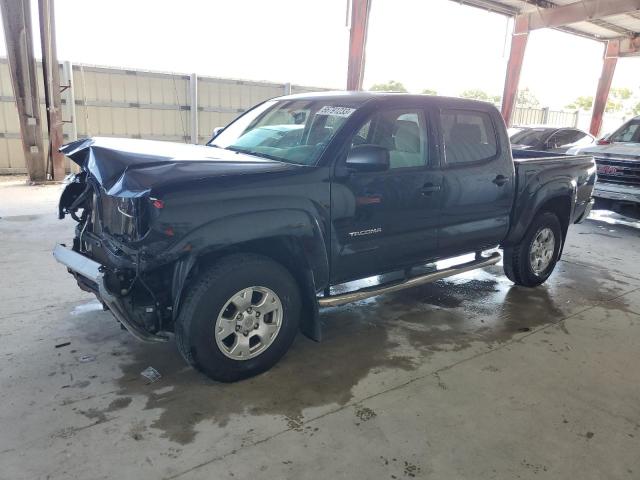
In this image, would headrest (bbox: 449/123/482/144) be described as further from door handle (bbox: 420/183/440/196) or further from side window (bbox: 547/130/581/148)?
side window (bbox: 547/130/581/148)

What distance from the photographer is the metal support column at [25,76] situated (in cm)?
876

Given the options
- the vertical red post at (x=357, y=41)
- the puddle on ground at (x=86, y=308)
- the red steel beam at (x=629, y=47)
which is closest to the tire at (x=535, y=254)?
the puddle on ground at (x=86, y=308)

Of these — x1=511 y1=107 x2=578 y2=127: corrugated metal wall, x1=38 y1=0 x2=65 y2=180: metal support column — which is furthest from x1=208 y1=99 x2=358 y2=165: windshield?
x1=511 y1=107 x2=578 y2=127: corrugated metal wall

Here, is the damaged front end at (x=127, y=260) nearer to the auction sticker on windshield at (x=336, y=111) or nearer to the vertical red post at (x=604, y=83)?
the auction sticker on windshield at (x=336, y=111)

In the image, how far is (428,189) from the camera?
3701mm

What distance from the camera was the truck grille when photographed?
7711mm

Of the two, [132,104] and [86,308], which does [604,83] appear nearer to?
[132,104]

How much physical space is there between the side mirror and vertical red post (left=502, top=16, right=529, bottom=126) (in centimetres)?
1490

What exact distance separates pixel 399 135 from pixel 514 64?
1513 centimetres

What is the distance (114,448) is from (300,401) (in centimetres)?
102

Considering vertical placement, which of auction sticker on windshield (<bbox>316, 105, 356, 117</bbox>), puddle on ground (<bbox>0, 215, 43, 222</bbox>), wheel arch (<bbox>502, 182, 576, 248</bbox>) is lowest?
puddle on ground (<bbox>0, 215, 43, 222</bbox>)

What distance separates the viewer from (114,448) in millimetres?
2414

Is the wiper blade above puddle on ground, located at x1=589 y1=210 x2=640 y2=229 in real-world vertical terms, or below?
above

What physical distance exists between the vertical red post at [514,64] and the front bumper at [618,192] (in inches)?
356
